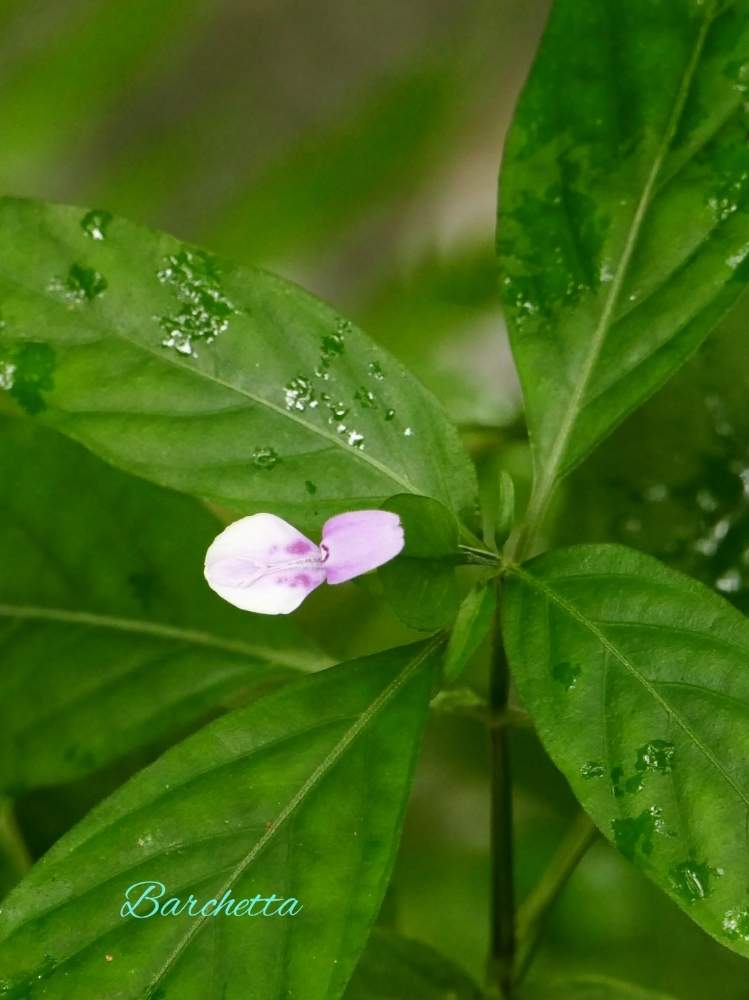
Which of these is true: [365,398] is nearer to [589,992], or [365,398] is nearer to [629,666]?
[629,666]

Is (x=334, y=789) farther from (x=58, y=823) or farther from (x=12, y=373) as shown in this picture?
(x=58, y=823)

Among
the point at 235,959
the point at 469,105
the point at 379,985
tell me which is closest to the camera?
the point at 235,959

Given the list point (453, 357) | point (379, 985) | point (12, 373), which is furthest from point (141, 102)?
point (379, 985)

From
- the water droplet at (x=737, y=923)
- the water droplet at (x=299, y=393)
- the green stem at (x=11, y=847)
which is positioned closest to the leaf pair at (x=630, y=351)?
the water droplet at (x=737, y=923)

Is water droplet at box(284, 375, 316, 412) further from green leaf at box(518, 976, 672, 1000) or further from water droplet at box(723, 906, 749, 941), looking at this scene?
green leaf at box(518, 976, 672, 1000)

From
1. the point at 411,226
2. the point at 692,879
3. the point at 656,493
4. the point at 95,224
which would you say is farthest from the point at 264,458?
the point at 411,226

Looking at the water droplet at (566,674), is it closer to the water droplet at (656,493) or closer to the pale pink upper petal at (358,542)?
the pale pink upper petal at (358,542)
